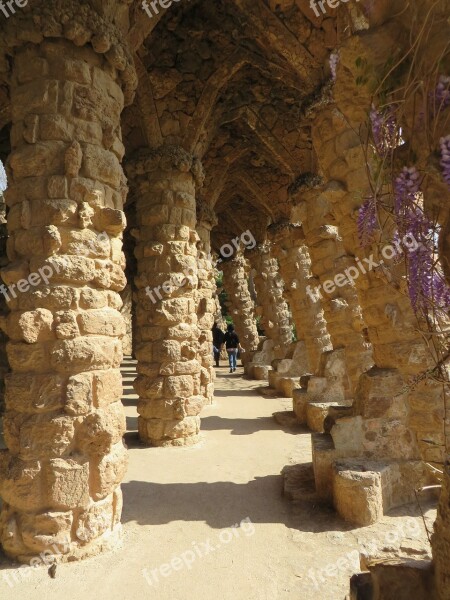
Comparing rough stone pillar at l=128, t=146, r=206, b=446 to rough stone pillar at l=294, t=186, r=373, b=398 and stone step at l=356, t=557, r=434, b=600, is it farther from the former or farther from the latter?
stone step at l=356, t=557, r=434, b=600

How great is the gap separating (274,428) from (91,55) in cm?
616

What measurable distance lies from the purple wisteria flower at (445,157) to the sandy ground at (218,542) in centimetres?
270

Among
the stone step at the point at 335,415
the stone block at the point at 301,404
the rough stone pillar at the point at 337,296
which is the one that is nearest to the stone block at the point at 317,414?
the stone block at the point at 301,404

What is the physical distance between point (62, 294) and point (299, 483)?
315 centimetres

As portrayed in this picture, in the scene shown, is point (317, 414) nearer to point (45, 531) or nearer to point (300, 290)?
point (300, 290)

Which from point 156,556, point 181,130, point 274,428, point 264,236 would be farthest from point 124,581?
point 264,236

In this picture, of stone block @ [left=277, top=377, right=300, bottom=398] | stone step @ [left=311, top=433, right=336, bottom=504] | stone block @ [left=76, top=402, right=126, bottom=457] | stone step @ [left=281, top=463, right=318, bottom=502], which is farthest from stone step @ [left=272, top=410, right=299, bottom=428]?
stone block @ [left=76, top=402, right=126, bottom=457]

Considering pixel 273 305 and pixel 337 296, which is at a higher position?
pixel 273 305

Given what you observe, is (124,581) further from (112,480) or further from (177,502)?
(177,502)

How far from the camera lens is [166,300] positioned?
635 cm

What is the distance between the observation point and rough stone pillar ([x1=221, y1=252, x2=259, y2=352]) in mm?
17078

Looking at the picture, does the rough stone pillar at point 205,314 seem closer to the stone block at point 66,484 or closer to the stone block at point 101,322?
the stone block at point 101,322

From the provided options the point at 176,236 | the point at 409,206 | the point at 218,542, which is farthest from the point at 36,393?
the point at 176,236

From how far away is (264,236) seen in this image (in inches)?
622
